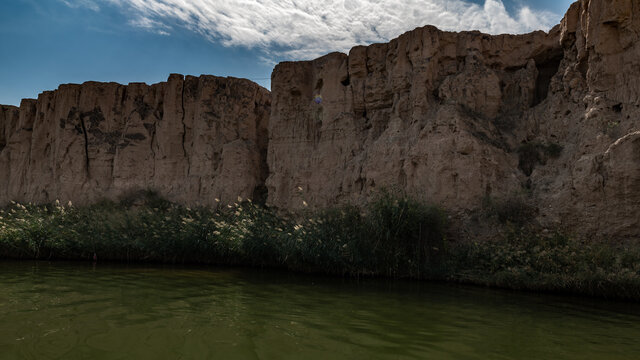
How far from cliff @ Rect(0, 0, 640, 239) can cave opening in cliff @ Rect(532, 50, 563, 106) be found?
4cm

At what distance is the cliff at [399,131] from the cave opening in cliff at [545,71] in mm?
38

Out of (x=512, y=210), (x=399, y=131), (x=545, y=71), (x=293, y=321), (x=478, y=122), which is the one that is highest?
(x=545, y=71)

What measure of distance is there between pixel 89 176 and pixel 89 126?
9.16ft

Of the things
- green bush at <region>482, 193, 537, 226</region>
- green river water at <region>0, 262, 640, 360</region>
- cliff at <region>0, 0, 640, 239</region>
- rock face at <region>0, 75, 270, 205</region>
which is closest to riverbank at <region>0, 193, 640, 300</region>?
green bush at <region>482, 193, 537, 226</region>

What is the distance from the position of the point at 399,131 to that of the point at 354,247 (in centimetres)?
564

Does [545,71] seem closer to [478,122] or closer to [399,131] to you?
[478,122]

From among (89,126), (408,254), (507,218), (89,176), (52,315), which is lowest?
(52,315)

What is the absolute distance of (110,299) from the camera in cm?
698

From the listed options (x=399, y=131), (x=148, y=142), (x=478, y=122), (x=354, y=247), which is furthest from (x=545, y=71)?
(x=148, y=142)

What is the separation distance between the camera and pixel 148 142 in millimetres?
22703

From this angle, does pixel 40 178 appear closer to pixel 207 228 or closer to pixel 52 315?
pixel 207 228

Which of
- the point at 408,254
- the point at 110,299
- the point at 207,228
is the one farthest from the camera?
the point at 207,228

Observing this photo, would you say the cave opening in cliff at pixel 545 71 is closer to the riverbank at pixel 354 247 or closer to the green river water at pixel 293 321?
the riverbank at pixel 354 247

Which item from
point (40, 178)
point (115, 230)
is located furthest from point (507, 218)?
point (40, 178)
